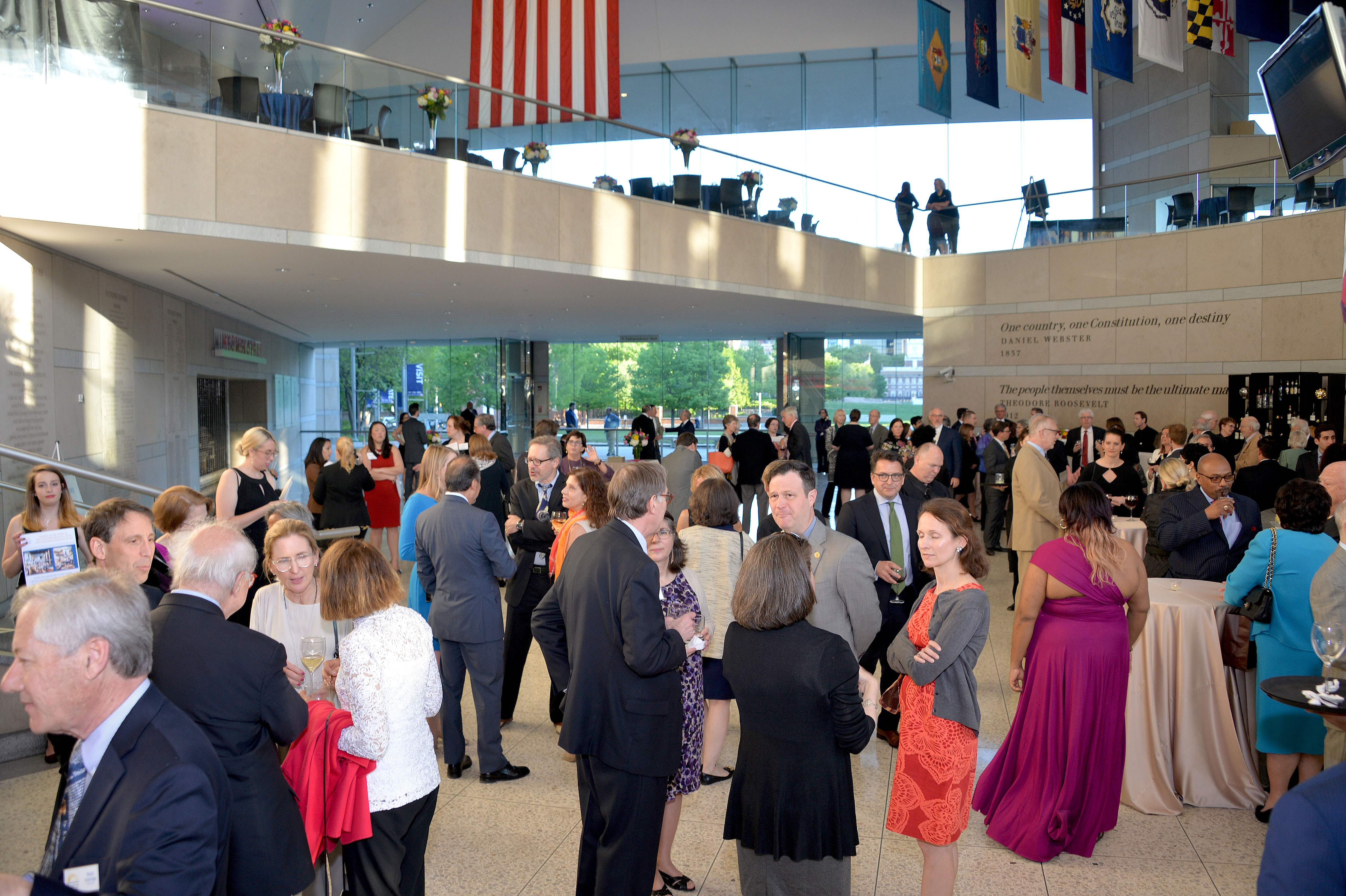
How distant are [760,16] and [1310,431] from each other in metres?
16.8

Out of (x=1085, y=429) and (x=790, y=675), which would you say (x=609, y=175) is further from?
(x=790, y=675)

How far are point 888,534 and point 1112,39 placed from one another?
1297cm

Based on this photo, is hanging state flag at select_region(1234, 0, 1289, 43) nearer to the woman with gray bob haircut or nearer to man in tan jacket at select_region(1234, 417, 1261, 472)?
man in tan jacket at select_region(1234, 417, 1261, 472)

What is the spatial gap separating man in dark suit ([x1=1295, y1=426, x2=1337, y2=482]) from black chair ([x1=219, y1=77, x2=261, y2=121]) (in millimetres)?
11262

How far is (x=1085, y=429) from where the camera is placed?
1255 centimetres

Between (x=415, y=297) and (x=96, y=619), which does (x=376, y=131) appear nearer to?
(x=415, y=297)

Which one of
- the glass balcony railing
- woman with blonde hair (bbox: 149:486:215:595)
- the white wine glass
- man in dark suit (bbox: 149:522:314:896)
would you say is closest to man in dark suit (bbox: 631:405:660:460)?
the glass balcony railing

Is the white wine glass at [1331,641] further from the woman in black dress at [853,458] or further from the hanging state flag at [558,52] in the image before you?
the hanging state flag at [558,52]

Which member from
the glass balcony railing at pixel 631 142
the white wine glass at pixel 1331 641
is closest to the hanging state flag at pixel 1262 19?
the glass balcony railing at pixel 631 142

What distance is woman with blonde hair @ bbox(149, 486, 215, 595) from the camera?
13.7 ft

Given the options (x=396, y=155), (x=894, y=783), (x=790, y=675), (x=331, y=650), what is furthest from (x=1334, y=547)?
(x=396, y=155)

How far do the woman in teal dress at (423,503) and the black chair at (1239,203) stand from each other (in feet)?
49.7

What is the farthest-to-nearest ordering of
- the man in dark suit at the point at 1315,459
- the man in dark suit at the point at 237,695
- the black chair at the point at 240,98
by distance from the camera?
the black chair at the point at 240,98
the man in dark suit at the point at 1315,459
the man in dark suit at the point at 237,695

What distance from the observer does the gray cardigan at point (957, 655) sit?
126 inches
